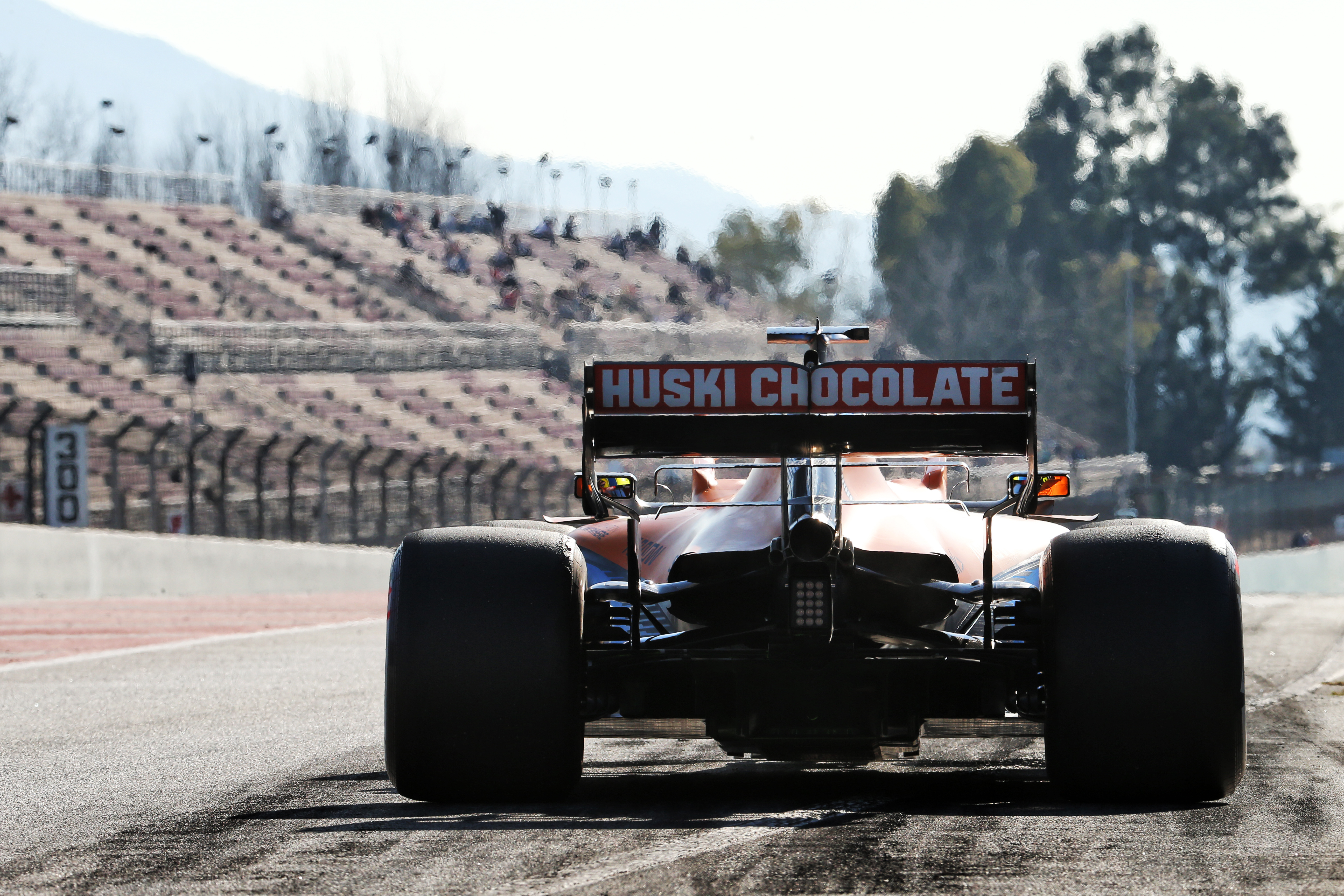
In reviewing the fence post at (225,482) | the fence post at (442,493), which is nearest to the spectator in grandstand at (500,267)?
the fence post at (442,493)

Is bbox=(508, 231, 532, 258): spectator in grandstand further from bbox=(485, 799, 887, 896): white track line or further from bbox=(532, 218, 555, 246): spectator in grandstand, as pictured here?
bbox=(485, 799, 887, 896): white track line

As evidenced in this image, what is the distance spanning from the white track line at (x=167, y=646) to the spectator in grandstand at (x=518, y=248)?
47.7 meters

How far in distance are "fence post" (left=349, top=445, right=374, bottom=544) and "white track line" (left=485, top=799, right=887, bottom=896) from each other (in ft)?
70.0

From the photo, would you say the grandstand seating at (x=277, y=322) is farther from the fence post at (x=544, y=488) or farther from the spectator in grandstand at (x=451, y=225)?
the fence post at (x=544, y=488)

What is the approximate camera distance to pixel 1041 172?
8481cm

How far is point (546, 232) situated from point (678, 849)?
66.1 metres

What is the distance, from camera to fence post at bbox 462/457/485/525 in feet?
95.1

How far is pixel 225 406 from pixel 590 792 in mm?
37587

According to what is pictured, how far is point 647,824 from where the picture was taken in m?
5.99

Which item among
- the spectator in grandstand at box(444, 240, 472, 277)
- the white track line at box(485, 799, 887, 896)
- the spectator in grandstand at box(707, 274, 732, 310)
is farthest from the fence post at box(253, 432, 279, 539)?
the spectator in grandstand at box(707, 274, 732, 310)

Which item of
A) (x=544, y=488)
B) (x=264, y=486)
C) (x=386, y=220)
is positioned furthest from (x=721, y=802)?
(x=386, y=220)

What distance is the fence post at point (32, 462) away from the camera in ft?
78.0

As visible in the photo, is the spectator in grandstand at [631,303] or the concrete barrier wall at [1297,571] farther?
the spectator in grandstand at [631,303]

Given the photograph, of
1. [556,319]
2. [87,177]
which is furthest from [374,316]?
[87,177]
